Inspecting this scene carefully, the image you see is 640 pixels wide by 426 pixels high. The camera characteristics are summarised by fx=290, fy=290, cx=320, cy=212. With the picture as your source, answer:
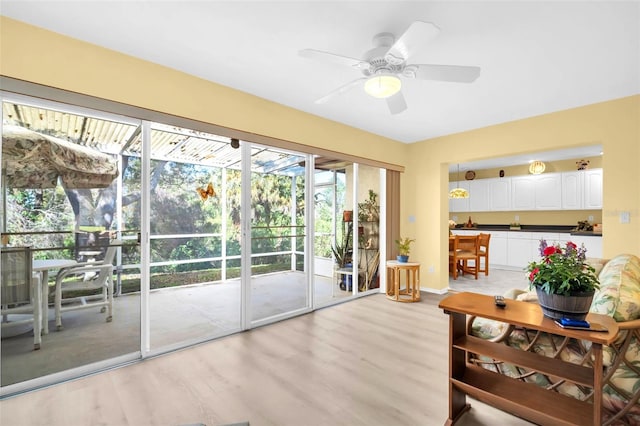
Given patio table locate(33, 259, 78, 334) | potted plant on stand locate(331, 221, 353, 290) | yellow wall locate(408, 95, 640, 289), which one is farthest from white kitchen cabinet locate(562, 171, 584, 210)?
patio table locate(33, 259, 78, 334)

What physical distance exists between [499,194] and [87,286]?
326 inches

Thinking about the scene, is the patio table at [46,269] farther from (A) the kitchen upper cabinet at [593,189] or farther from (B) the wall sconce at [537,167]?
(A) the kitchen upper cabinet at [593,189]

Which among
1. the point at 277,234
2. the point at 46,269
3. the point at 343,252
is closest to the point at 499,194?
the point at 343,252

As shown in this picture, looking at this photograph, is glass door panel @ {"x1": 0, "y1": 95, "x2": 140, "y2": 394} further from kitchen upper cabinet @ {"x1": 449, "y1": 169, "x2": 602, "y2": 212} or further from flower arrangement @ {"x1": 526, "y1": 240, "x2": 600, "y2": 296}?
kitchen upper cabinet @ {"x1": 449, "y1": 169, "x2": 602, "y2": 212}

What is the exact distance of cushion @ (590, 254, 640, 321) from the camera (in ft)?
5.05

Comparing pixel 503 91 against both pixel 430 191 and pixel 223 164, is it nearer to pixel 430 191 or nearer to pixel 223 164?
pixel 430 191

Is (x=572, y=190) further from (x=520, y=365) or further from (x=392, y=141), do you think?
(x=520, y=365)

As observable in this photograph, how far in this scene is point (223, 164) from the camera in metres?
4.00

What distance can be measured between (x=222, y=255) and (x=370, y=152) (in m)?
3.01

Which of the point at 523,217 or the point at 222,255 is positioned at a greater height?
the point at 523,217

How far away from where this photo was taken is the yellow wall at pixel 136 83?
201cm

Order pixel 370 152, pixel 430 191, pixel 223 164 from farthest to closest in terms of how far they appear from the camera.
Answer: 1. pixel 430 191
2. pixel 370 152
3. pixel 223 164

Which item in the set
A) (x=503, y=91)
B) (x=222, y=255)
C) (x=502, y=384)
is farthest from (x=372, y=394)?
(x=222, y=255)

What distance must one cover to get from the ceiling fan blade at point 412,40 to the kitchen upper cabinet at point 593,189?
6.53 m
